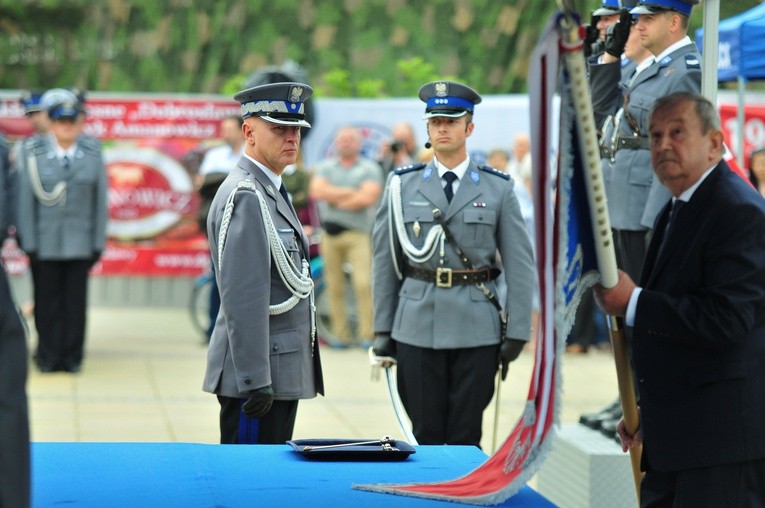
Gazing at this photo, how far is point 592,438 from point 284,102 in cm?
235

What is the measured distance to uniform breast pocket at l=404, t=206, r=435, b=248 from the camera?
253 inches

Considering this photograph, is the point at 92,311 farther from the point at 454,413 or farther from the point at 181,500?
the point at 181,500

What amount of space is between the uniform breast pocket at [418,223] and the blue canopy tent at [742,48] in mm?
2512

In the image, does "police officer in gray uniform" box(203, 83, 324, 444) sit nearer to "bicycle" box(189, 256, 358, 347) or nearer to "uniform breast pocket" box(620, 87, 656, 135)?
"uniform breast pocket" box(620, 87, 656, 135)

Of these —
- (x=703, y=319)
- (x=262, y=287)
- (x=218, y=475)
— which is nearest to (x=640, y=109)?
(x=262, y=287)

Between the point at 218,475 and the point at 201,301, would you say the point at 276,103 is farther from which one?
the point at 201,301

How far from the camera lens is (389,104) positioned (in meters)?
15.1

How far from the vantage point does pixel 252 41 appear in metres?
22.4

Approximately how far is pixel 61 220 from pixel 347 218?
108 inches

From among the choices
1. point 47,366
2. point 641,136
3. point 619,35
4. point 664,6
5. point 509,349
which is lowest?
point 47,366

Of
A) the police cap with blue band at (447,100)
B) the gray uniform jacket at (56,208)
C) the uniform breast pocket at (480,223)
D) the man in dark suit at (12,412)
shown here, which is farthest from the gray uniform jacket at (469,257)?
the gray uniform jacket at (56,208)

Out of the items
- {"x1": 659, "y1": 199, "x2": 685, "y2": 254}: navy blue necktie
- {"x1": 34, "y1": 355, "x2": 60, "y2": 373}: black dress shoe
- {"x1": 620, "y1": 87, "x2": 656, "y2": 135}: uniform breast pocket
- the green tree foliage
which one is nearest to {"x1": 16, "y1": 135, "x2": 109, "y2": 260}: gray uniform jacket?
{"x1": 34, "y1": 355, "x2": 60, "y2": 373}: black dress shoe

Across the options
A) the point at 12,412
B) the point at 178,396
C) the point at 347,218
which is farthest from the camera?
the point at 347,218

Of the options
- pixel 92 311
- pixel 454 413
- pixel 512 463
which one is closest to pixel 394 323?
pixel 454 413
